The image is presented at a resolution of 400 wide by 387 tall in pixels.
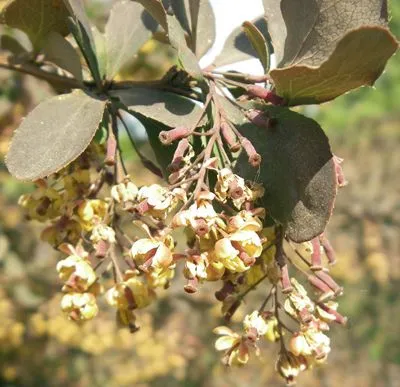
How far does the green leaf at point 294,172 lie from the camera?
2.18ft

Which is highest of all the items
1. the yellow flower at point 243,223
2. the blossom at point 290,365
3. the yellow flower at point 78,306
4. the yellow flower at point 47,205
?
the yellow flower at point 243,223

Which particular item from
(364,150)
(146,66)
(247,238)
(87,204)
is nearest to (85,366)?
(146,66)

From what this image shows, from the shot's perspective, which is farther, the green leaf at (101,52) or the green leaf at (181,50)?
the green leaf at (101,52)

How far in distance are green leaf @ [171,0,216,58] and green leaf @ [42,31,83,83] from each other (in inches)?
5.8

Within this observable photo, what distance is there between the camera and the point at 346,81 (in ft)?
2.04

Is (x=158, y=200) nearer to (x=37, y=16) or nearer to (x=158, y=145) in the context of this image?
(x=158, y=145)

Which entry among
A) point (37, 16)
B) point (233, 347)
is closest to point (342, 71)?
point (233, 347)

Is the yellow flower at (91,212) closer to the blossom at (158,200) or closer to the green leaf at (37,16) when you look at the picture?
the blossom at (158,200)

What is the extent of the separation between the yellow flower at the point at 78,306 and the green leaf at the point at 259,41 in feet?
1.13

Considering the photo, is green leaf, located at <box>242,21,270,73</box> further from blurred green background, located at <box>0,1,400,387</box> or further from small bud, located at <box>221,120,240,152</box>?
blurred green background, located at <box>0,1,400,387</box>

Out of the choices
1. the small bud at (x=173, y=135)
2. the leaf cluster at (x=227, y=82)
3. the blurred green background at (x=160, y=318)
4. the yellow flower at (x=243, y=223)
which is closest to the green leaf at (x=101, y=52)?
A: the leaf cluster at (x=227, y=82)

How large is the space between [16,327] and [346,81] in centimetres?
212

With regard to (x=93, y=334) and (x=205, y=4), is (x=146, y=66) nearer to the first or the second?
(x=93, y=334)

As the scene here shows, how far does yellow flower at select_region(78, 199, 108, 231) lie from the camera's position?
2.64ft
